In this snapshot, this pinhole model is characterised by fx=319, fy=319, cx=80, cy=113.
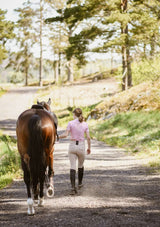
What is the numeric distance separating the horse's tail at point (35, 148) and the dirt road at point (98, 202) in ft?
2.37

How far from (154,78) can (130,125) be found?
5036mm

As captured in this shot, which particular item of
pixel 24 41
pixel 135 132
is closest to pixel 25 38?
pixel 24 41

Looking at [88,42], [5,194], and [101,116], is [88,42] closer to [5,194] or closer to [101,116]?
[101,116]

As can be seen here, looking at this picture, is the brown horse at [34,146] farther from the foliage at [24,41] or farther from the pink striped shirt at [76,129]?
the foliage at [24,41]

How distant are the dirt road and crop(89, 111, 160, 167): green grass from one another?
1.78m

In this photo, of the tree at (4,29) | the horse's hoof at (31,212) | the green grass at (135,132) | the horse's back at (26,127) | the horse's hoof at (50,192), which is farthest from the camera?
the tree at (4,29)

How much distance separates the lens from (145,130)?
1479 centimetres

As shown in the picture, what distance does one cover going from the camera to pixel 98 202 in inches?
232

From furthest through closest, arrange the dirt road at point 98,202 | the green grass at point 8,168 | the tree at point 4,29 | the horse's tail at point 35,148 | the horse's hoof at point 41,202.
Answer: the tree at point 4,29, the green grass at point 8,168, the horse's hoof at point 41,202, the horse's tail at point 35,148, the dirt road at point 98,202

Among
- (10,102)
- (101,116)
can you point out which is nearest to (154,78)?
(101,116)

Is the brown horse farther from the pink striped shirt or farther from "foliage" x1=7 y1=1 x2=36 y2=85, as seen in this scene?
"foliage" x1=7 y1=1 x2=36 y2=85

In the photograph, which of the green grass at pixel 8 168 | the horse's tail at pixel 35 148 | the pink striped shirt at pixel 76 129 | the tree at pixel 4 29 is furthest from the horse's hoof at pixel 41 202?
the tree at pixel 4 29

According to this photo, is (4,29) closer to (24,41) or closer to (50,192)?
(24,41)

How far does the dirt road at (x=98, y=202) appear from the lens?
4.77 metres
